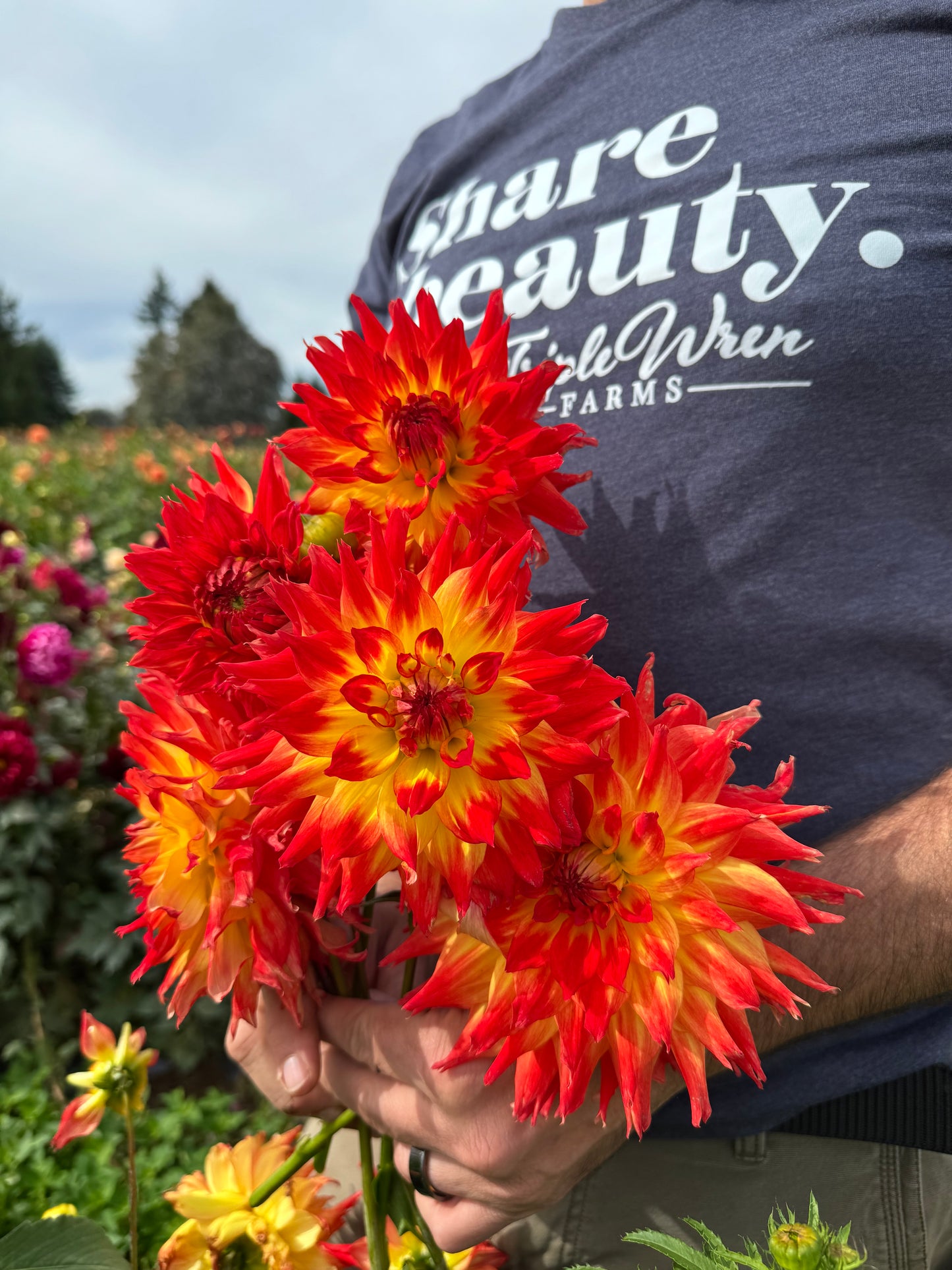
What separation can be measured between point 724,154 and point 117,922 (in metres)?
2.20

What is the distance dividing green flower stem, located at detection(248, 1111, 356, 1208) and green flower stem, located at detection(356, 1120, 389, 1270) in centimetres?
4

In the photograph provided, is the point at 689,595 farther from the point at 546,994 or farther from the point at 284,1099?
the point at 284,1099

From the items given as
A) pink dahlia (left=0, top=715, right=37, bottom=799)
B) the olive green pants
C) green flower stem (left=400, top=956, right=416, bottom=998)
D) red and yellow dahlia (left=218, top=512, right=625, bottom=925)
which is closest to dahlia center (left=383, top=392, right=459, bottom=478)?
red and yellow dahlia (left=218, top=512, right=625, bottom=925)

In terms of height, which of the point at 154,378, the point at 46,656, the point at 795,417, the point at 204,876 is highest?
the point at 154,378

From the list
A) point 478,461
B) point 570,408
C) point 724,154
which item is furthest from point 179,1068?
point 724,154

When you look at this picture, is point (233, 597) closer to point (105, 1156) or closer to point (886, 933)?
point (886, 933)

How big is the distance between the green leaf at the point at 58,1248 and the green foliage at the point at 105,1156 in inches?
15.6

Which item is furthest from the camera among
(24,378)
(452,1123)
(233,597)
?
(24,378)

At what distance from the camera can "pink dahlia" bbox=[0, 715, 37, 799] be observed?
1.97m

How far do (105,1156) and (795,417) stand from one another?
1585 mm

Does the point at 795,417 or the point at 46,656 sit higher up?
the point at 795,417

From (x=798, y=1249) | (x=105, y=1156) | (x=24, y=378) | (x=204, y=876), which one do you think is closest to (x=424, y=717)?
(x=204, y=876)

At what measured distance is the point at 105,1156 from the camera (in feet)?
4.69

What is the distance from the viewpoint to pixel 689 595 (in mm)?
975
